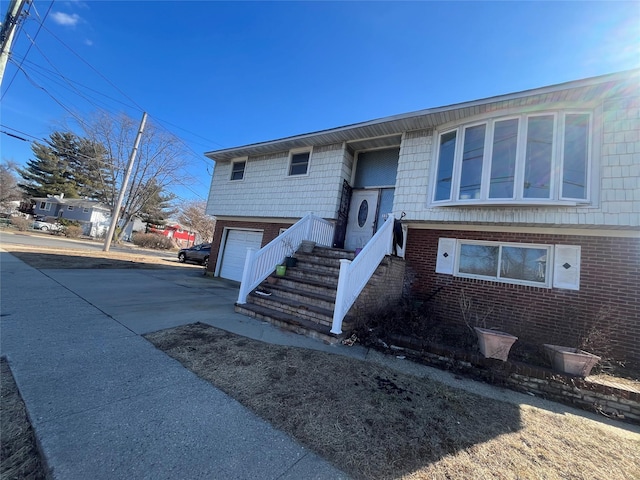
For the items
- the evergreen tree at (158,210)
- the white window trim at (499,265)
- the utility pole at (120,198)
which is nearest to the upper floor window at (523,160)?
the white window trim at (499,265)

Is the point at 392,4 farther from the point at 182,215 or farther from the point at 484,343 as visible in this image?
the point at 182,215

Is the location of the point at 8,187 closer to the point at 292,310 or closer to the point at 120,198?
the point at 120,198

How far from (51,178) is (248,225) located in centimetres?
4644

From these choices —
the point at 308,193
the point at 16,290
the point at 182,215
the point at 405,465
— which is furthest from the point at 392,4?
the point at 182,215

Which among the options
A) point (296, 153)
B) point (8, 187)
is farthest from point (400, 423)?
point (8, 187)

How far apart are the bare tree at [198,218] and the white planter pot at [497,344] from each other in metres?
40.8

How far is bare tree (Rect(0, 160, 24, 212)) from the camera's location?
40.7 meters

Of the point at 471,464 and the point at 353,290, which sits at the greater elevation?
the point at 353,290

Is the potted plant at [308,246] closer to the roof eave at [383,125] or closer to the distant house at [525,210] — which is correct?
the distant house at [525,210]

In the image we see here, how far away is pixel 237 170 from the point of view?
11.5 metres

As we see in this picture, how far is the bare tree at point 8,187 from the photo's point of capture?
4074 centimetres

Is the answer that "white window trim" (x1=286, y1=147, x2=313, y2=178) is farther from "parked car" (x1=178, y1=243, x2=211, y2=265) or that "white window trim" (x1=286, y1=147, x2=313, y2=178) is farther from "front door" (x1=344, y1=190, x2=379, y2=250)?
"parked car" (x1=178, y1=243, x2=211, y2=265)

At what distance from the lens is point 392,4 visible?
23.3ft

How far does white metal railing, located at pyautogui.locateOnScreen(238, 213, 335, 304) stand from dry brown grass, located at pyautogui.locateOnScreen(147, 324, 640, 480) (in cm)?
245
